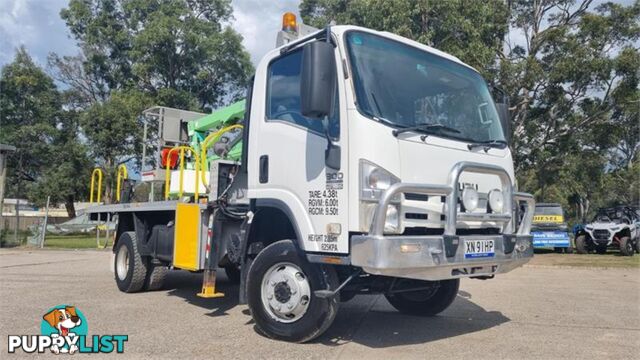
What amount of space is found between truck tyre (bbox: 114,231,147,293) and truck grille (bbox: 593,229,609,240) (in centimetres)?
1610

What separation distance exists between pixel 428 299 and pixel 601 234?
14.5 m

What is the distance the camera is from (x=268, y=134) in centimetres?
527

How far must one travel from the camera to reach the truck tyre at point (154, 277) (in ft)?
25.8

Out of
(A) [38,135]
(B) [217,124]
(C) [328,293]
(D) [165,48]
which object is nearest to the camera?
(C) [328,293]

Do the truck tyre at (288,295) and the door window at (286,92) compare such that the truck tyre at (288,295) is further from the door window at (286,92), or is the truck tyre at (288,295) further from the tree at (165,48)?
the tree at (165,48)

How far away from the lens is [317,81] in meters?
4.25

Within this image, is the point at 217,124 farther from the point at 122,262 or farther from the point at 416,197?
the point at 416,197

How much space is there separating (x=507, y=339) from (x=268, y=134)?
123 inches

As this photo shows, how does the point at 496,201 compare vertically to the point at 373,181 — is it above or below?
below

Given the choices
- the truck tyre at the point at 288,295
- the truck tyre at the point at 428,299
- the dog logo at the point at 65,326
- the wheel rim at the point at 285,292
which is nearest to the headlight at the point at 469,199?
the truck tyre at the point at 288,295

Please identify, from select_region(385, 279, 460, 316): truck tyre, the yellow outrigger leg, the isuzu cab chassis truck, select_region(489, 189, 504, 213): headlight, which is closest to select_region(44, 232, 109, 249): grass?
the yellow outrigger leg

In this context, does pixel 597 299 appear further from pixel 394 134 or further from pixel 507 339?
pixel 394 134

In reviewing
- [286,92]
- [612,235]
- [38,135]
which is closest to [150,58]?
[38,135]

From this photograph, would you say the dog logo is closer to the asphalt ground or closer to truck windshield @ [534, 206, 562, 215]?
the asphalt ground
